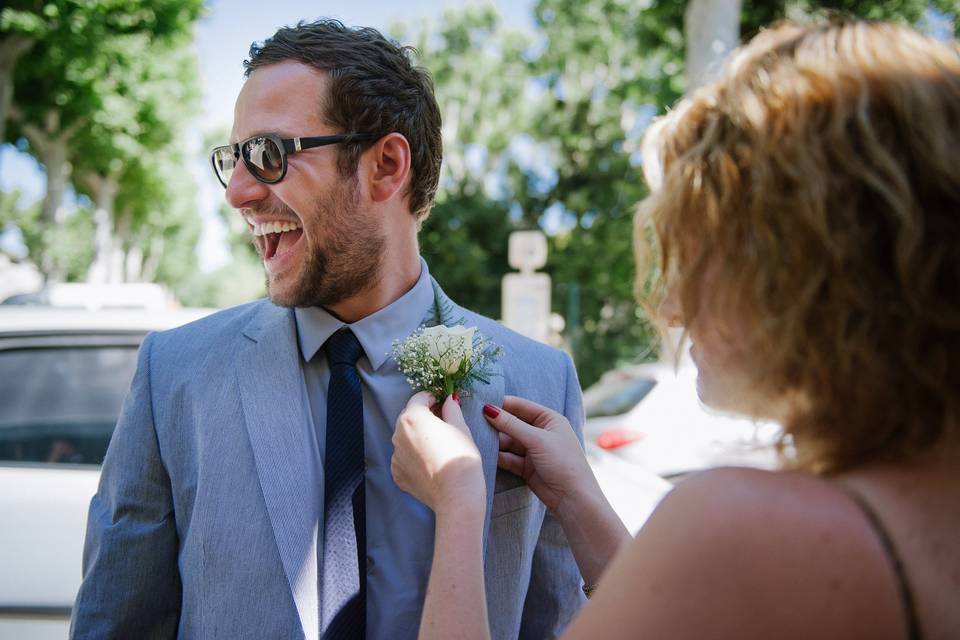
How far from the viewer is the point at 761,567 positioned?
0.86 meters

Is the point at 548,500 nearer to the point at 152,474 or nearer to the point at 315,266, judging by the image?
the point at 315,266

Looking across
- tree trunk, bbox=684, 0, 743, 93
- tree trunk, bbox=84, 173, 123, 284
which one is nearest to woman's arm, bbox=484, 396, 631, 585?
tree trunk, bbox=684, 0, 743, 93

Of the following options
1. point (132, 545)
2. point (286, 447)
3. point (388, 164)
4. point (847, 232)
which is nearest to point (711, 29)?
point (388, 164)

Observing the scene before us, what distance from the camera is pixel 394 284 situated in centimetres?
200

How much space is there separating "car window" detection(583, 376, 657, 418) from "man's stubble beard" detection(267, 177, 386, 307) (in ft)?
15.5

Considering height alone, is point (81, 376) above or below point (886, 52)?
below

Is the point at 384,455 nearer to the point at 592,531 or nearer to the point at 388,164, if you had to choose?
the point at 592,531

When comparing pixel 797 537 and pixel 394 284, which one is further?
pixel 394 284

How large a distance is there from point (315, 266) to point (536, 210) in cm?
1661

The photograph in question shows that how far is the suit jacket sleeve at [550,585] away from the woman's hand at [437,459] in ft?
1.71

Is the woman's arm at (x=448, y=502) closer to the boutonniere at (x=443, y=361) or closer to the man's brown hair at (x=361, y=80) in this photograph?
the boutonniere at (x=443, y=361)

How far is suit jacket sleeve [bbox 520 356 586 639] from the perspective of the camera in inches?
74.8

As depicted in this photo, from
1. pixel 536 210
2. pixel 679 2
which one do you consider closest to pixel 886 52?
pixel 679 2

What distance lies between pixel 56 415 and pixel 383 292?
5.99ft
